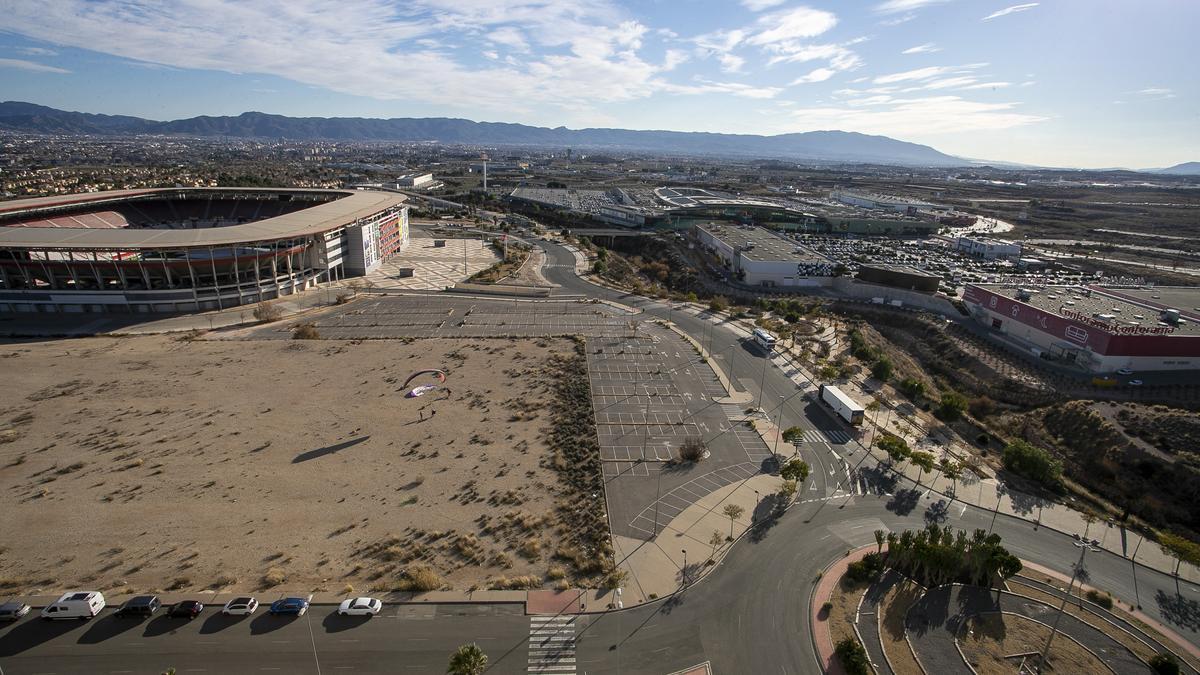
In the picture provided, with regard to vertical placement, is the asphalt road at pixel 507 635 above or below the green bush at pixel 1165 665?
below

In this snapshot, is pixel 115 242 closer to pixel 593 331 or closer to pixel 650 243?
pixel 593 331

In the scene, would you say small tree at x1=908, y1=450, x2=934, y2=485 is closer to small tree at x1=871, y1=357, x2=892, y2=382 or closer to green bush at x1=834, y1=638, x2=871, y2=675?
small tree at x1=871, y1=357, x2=892, y2=382

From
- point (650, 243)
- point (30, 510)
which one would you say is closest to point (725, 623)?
point (30, 510)

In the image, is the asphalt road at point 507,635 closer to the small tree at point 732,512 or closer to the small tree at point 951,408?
the small tree at point 732,512

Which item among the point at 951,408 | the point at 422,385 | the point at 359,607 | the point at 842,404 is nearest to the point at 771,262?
the point at 951,408

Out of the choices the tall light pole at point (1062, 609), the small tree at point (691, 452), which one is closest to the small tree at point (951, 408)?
the tall light pole at point (1062, 609)

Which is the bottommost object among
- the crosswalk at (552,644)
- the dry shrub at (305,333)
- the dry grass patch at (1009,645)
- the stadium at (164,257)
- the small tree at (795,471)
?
the crosswalk at (552,644)
